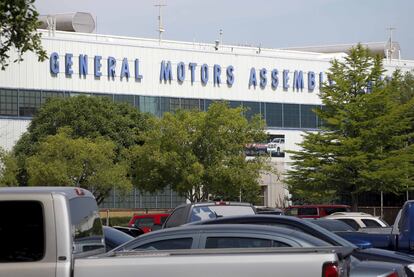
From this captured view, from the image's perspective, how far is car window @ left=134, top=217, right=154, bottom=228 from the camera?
114ft

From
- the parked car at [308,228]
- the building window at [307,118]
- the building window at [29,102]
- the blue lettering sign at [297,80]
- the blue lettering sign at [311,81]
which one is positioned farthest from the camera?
the blue lettering sign at [311,81]

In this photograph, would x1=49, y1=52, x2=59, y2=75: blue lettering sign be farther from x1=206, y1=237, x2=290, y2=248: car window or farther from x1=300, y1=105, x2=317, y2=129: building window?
x1=206, y1=237, x2=290, y2=248: car window

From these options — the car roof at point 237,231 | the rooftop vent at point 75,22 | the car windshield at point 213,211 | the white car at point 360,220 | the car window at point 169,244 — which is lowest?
the white car at point 360,220

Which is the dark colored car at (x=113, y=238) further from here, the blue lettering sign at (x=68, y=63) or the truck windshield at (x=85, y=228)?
the blue lettering sign at (x=68, y=63)

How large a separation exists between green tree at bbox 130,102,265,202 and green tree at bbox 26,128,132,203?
2.70m

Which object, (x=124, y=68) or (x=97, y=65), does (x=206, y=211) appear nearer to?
(x=97, y=65)

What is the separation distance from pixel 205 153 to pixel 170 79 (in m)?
18.2

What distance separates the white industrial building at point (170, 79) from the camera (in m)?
58.6

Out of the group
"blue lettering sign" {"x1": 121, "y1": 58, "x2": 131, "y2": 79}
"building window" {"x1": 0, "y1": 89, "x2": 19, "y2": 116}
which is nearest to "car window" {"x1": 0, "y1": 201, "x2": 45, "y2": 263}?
"building window" {"x1": 0, "y1": 89, "x2": 19, "y2": 116}

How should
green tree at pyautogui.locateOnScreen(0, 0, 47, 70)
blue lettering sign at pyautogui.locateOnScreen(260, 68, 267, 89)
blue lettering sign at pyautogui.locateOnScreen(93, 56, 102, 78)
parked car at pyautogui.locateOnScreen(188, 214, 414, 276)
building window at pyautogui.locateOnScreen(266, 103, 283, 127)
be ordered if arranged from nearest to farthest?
parked car at pyautogui.locateOnScreen(188, 214, 414, 276) < green tree at pyautogui.locateOnScreen(0, 0, 47, 70) < blue lettering sign at pyautogui.locateOnScreen(93, 56, 102, 78) < building window at pyautogui.locateOnScreen(266, 103, 283, 127) < blue lettering sign at pyautogui.locateOnScreen(260, 68, 267, 89)

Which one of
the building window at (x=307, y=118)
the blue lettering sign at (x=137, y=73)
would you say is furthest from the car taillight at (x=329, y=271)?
the building window at (x=307, y=118)

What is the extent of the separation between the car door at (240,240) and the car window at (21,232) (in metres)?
2.04

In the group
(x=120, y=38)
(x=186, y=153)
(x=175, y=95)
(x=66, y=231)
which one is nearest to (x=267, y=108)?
A: (x=175, y=95)

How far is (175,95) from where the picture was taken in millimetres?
64500
